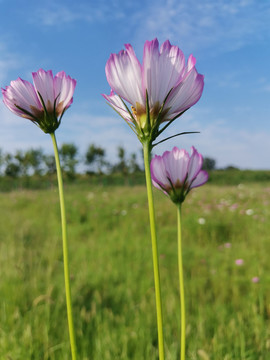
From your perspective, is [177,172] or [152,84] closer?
[152,84]

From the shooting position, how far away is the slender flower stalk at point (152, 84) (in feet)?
1.76

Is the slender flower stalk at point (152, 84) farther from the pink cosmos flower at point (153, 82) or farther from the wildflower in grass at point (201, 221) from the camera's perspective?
the wildflower in grass at point (201, 221)

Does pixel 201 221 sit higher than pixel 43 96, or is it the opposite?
pixel 43 96

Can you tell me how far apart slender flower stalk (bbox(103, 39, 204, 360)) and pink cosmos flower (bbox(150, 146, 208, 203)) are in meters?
0.18

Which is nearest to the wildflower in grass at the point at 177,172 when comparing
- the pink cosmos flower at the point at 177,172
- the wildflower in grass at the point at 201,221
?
the pink cosmos flower at the point at 177,172

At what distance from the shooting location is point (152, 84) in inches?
21.6

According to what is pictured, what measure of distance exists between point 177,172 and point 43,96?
0.35m

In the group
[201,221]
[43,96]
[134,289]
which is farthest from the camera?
[201,221]

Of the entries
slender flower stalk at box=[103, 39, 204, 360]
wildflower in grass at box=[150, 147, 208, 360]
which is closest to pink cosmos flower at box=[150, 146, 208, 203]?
wildflower in grass at box=[150, 147, 208, 360]

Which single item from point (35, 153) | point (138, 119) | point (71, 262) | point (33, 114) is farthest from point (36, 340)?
point (35, 153)

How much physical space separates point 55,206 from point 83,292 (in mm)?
4444

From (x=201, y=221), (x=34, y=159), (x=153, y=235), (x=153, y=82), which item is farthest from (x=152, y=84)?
(x=34, y=159)

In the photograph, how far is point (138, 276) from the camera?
270 cm

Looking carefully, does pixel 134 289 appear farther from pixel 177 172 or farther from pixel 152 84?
pixel 152 84
